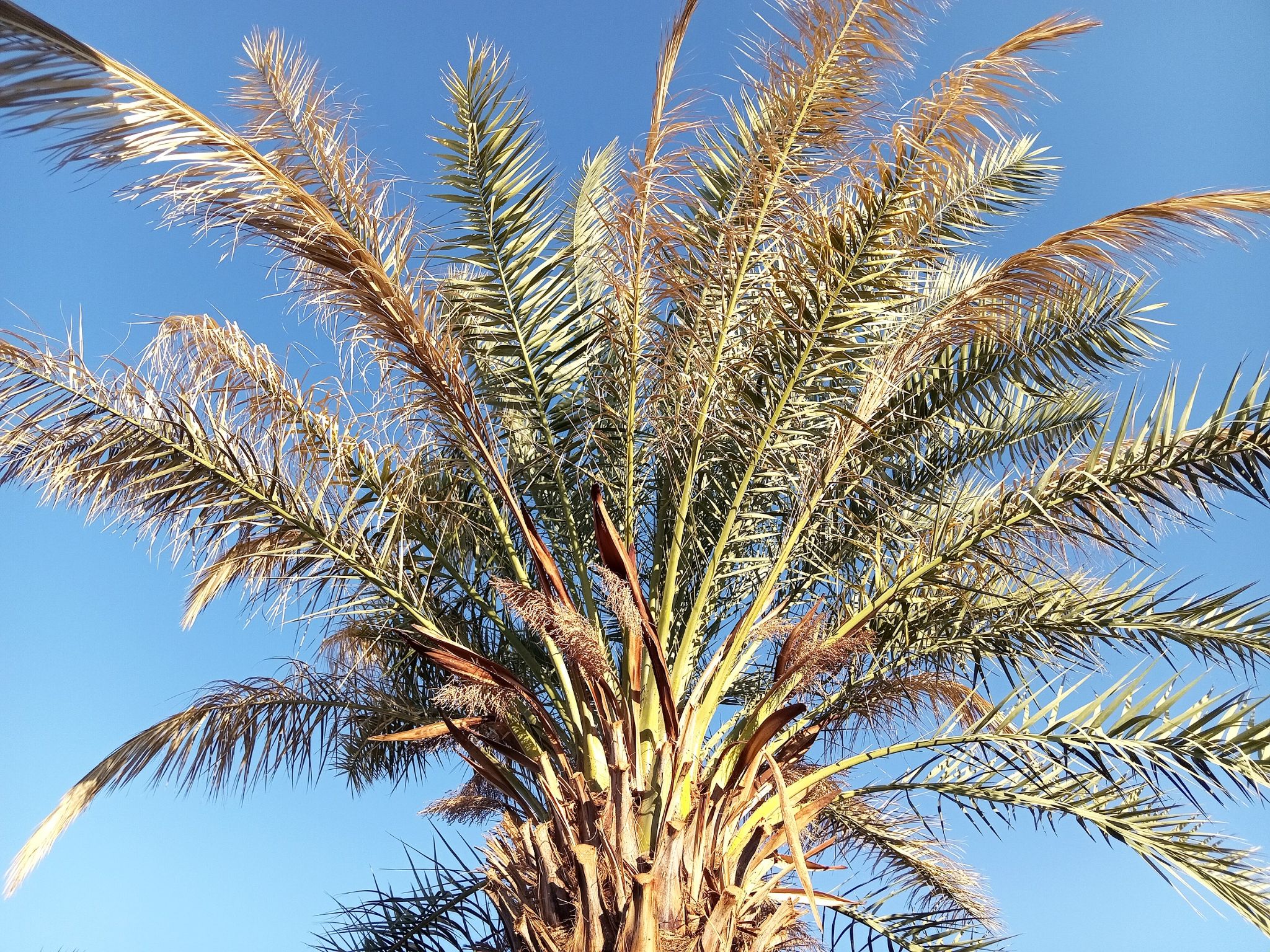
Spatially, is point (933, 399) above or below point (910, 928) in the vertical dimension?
above

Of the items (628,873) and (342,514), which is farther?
(342,514)

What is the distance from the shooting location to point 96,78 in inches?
165

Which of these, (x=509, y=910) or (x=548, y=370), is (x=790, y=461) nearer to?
(x=548, y=370)

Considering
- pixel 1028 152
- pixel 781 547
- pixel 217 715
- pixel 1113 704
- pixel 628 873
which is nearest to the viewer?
pixel 628 873

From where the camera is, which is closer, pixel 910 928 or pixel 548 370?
pixel 910 928

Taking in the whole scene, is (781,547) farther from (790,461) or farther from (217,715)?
(217,715)

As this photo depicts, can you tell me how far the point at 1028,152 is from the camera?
280 inches

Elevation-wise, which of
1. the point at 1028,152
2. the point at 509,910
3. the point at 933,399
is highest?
the point at 1028,152

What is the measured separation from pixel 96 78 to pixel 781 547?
13.2 feet

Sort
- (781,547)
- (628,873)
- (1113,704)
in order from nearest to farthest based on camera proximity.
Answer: (628,873) < (1113,704) < (781,547)

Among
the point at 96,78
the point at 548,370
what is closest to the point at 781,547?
the point at 548,370

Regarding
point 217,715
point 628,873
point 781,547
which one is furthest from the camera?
point 217,715

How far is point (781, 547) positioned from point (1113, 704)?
191 cm

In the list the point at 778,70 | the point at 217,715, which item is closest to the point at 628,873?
the point at 217,715
